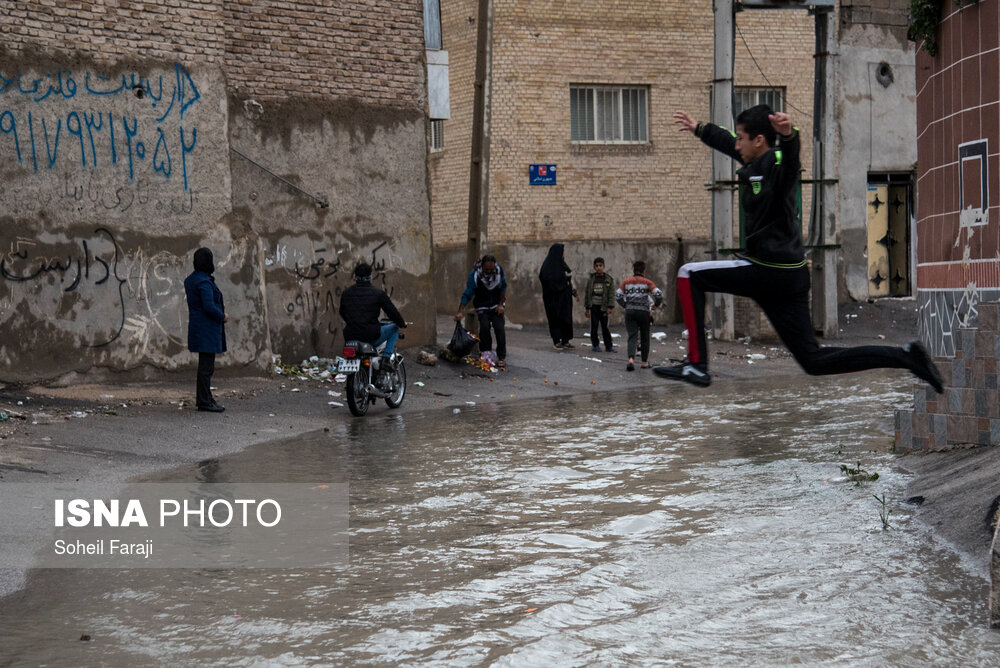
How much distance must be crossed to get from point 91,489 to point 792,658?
625 centimetres

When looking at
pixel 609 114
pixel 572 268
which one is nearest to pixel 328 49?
pixel 572 268

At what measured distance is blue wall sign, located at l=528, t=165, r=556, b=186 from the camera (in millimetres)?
26047

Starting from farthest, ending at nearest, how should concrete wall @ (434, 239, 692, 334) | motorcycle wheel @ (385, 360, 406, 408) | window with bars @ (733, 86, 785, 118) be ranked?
window with bars @ (733, 86, 785, 118) → concrete wall @ (434, 239, 692, 334) → motorcycle wheel @ (385, 360, 406, 408)

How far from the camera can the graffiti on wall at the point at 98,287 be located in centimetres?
1445

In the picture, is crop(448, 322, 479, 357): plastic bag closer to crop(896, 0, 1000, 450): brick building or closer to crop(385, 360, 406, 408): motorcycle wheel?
crop(385, 360, 406, 408): motorcycle wheel

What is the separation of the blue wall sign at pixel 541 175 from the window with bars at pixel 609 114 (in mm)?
944

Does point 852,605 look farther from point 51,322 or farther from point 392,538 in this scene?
Answer: point 51,322

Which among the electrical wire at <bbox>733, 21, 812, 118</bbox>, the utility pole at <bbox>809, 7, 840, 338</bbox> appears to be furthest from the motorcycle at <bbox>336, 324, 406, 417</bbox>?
the electrical wire at <bbox>733, 21, 812, 118</bbox>

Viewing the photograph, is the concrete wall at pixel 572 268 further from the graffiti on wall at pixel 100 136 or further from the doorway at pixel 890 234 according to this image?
the graffiti on wall at pixel 100 136

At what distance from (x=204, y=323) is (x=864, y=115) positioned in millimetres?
18387

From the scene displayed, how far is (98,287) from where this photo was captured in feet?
49.4

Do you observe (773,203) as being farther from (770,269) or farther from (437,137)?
(437,137)

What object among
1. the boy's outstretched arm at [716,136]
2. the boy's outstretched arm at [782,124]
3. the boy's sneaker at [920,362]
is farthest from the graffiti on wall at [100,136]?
the boy's sneaker at [920,362]

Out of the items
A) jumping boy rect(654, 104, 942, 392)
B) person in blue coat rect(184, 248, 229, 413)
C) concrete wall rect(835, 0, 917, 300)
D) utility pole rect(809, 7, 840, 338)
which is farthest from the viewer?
concrete wall rect(835, 0, 917, 300)
